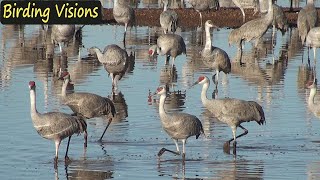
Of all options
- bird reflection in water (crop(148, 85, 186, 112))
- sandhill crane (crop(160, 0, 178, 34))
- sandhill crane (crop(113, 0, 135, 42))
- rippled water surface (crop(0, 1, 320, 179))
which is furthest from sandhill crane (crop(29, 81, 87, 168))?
sandhill crane (crop(113, 0, 135, 42))

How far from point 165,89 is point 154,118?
3647 mm

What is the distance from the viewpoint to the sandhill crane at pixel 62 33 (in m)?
32.2

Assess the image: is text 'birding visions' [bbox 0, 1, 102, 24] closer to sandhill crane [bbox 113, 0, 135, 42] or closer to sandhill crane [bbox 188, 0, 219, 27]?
sandhill crane [bbox 113, 0, 135, 42]

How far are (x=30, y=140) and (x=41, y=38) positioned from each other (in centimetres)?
1834

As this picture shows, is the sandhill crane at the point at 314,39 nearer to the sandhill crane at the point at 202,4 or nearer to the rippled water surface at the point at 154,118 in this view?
the rippled water surface at the point at 154,118

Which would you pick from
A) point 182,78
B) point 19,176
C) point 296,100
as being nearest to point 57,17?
point 182,78

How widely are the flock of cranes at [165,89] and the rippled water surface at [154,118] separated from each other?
435mm

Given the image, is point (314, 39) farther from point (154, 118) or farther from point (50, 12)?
point (50, 12)

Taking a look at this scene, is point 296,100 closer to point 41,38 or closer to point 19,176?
point 19,176

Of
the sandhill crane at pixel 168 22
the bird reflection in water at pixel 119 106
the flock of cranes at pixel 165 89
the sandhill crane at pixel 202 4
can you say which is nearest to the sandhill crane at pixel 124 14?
the flock of cranes at pixel 165 89

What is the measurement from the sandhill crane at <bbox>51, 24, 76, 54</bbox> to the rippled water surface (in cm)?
48

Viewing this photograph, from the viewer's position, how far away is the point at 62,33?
32.2m

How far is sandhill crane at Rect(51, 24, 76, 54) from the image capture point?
32250 mm

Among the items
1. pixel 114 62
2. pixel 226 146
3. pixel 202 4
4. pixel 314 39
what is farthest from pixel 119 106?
pixel 202 4
